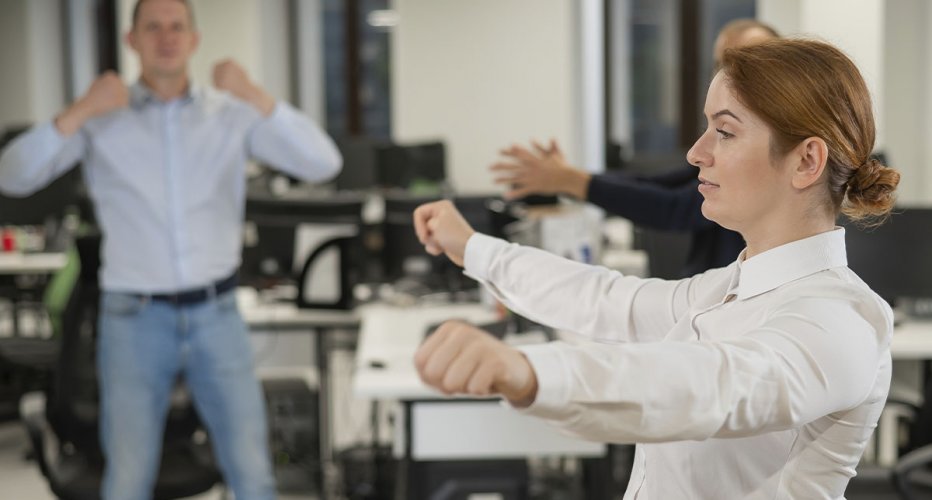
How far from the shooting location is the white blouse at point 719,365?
1.00 meters

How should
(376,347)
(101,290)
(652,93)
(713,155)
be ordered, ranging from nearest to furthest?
(713,155)
(101,290)
(376,347)
(652,93)

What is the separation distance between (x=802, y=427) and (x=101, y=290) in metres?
2.46

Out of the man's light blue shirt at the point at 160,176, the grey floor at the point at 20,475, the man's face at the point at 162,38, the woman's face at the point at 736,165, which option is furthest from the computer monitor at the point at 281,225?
the woman's face at the point at 736,165

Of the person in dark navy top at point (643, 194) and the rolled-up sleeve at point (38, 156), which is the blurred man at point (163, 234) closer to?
the rolled-up sleeve at point (38, 156)

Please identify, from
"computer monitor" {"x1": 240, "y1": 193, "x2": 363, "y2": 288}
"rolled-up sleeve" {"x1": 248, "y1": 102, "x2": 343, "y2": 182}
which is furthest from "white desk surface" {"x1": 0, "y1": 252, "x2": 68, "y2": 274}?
"rolled-up sleeve" {"x1": 248, "y1": 102, "x2": 343, "y2": 182}

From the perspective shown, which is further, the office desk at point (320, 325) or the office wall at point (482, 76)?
the office wall at point (482, 76)

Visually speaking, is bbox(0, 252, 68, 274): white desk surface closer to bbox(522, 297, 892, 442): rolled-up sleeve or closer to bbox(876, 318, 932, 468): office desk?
bbox(876, 318, 932, 468): office desk

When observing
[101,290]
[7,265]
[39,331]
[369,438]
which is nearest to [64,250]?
[7,265]

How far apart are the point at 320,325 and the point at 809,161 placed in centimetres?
321

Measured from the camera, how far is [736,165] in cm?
126

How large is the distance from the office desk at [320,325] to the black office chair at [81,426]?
909 mm

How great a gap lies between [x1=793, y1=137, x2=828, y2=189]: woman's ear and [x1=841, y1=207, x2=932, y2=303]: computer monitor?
290 cm

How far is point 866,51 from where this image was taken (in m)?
6.11

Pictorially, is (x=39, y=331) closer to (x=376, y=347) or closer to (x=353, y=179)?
(x=353, y=179)
